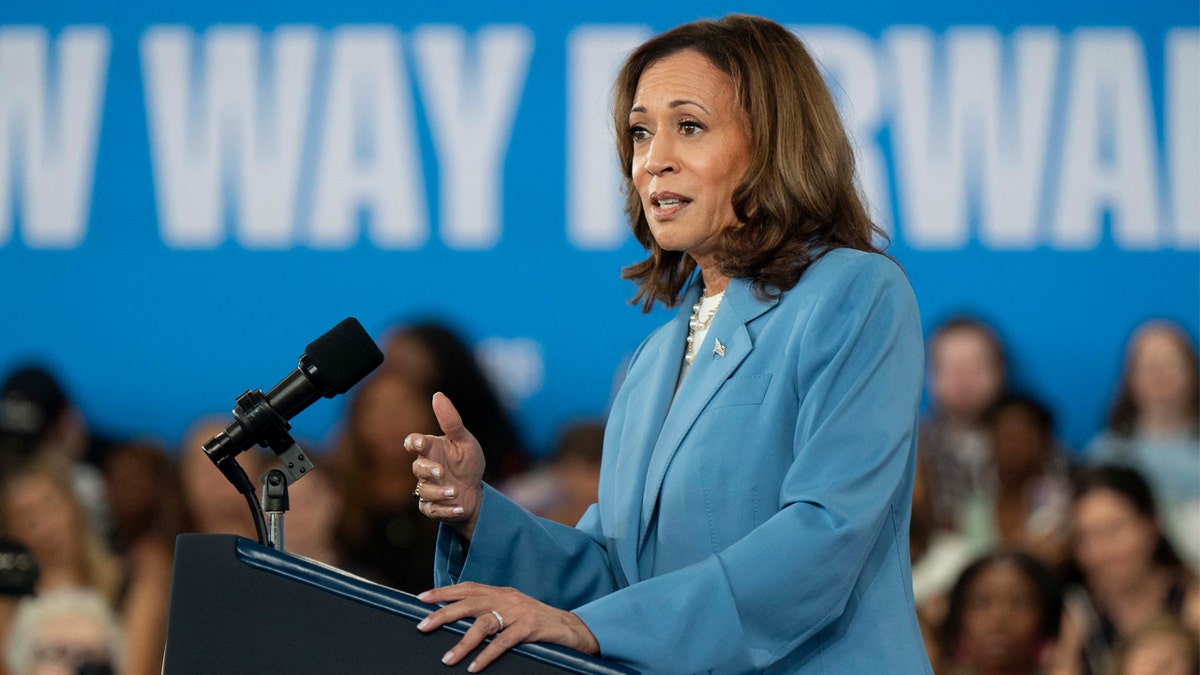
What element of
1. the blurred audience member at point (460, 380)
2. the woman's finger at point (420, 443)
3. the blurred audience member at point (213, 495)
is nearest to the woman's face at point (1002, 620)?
the blurred audience member at point (460, 380)

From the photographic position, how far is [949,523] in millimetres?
4805

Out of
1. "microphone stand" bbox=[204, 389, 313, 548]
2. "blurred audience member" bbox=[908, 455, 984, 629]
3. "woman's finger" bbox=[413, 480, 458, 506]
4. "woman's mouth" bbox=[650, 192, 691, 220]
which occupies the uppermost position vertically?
"woman's mouth" bbox=[650, 192, 691, 220]

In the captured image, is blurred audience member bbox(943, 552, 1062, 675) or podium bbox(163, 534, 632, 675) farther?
blurred audience member bbox(943, 552, 1062, 675)

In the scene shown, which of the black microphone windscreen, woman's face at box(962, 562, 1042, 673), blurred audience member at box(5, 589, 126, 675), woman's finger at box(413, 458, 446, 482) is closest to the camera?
the black microphone windscreen

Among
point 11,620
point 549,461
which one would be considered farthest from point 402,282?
point 11,620

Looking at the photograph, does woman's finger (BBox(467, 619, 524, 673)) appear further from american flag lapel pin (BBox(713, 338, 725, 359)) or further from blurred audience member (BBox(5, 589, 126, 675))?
blurred audience member (BBox(5, 589, 126, 675))

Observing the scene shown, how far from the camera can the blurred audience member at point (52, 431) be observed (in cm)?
497

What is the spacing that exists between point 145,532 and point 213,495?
296 mm

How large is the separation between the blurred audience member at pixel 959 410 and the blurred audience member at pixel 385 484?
5.80 feet

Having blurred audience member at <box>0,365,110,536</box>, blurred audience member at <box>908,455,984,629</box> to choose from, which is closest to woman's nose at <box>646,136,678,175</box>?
blurred audience member at <box>908,455,984,629</box>

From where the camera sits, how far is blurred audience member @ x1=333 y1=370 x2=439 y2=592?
4641mm

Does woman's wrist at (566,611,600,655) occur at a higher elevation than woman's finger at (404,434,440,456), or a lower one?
lower

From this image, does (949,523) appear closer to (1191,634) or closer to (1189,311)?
(1191,634)

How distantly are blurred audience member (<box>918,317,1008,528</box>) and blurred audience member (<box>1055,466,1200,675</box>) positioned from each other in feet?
1.18
